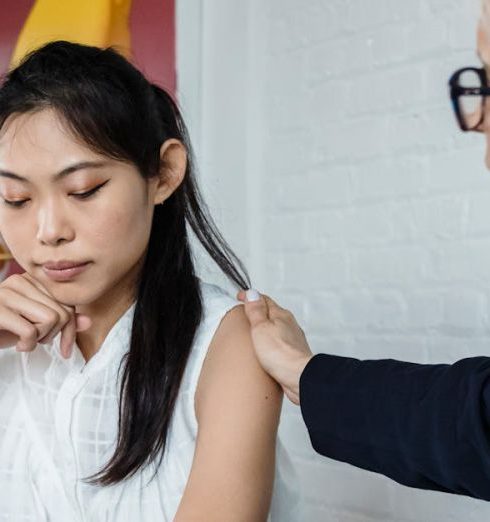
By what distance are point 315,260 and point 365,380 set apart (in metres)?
1.35

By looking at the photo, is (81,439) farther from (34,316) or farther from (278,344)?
(278,344)

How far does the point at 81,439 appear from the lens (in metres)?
1.36

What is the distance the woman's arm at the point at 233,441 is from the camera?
117 cm

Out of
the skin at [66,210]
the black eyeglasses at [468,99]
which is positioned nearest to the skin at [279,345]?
the skin at [66,210]

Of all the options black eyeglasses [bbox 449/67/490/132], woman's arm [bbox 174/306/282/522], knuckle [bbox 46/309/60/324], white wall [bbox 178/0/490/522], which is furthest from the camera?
white wall [bbox 178/0/490/522]

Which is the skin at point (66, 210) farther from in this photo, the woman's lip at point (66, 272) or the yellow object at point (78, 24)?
the yellow object at point (78, 24)

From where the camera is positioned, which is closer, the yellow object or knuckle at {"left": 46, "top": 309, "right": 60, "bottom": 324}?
knuckle at {"left": 46, "top": 309, "right": 60, "bottom": 324}

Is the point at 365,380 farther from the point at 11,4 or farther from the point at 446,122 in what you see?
the point at 11,4

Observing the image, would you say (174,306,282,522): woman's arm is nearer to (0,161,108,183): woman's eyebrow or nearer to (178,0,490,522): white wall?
(0,161,108,183): woman's eyebrow

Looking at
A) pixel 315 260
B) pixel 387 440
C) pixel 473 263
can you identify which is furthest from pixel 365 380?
pixel 315 260

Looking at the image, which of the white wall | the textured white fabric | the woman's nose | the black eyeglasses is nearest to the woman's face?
the woman's nose

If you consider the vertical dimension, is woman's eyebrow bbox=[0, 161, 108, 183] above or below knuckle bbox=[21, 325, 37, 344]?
above

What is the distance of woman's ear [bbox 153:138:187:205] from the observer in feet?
4.51

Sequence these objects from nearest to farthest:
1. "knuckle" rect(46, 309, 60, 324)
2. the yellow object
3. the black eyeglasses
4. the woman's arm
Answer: the black eyeglasses → the woman's arm → "knuckle" rect(46, 309, 60, 324) → the yellow object
